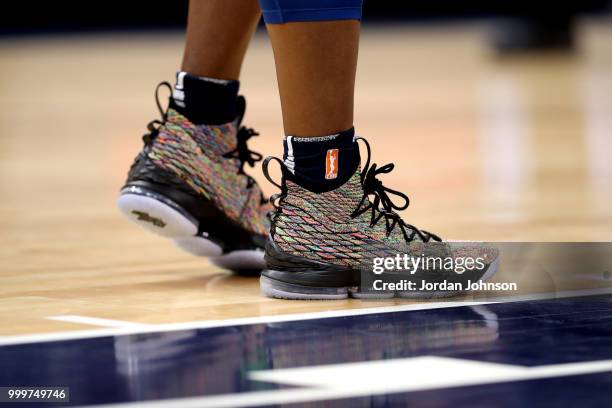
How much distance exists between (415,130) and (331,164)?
2.90m

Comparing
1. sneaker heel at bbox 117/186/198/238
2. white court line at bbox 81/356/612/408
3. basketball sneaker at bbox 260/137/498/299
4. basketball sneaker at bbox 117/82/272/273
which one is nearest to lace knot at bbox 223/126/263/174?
basketball sneaker at bbox 117/82/272/273

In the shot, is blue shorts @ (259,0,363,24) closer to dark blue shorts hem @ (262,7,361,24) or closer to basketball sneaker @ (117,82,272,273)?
dark blue shorts hem @ (262,7,361,24)

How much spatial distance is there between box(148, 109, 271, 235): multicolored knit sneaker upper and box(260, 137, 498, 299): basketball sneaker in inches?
8.1

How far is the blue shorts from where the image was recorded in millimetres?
1644

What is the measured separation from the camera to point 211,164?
191cm

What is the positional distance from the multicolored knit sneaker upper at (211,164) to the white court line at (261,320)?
37cm

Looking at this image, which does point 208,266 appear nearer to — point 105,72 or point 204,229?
point 204,229

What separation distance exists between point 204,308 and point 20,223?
1002 millimetres

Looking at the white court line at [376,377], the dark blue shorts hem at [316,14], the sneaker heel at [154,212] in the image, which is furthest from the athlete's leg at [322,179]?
the white court line at [376,377]

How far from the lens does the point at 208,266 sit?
2.06 m

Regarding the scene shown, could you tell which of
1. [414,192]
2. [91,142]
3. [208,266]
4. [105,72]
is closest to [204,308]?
[208,266]

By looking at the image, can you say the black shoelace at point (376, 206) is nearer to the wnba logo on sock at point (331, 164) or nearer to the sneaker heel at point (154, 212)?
the wnba logo on sock at point (331, 164)

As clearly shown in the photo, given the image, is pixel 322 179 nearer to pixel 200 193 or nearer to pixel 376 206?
pixel 376 206

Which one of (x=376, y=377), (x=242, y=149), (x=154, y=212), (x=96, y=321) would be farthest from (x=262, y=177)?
(x=376, y=377)
